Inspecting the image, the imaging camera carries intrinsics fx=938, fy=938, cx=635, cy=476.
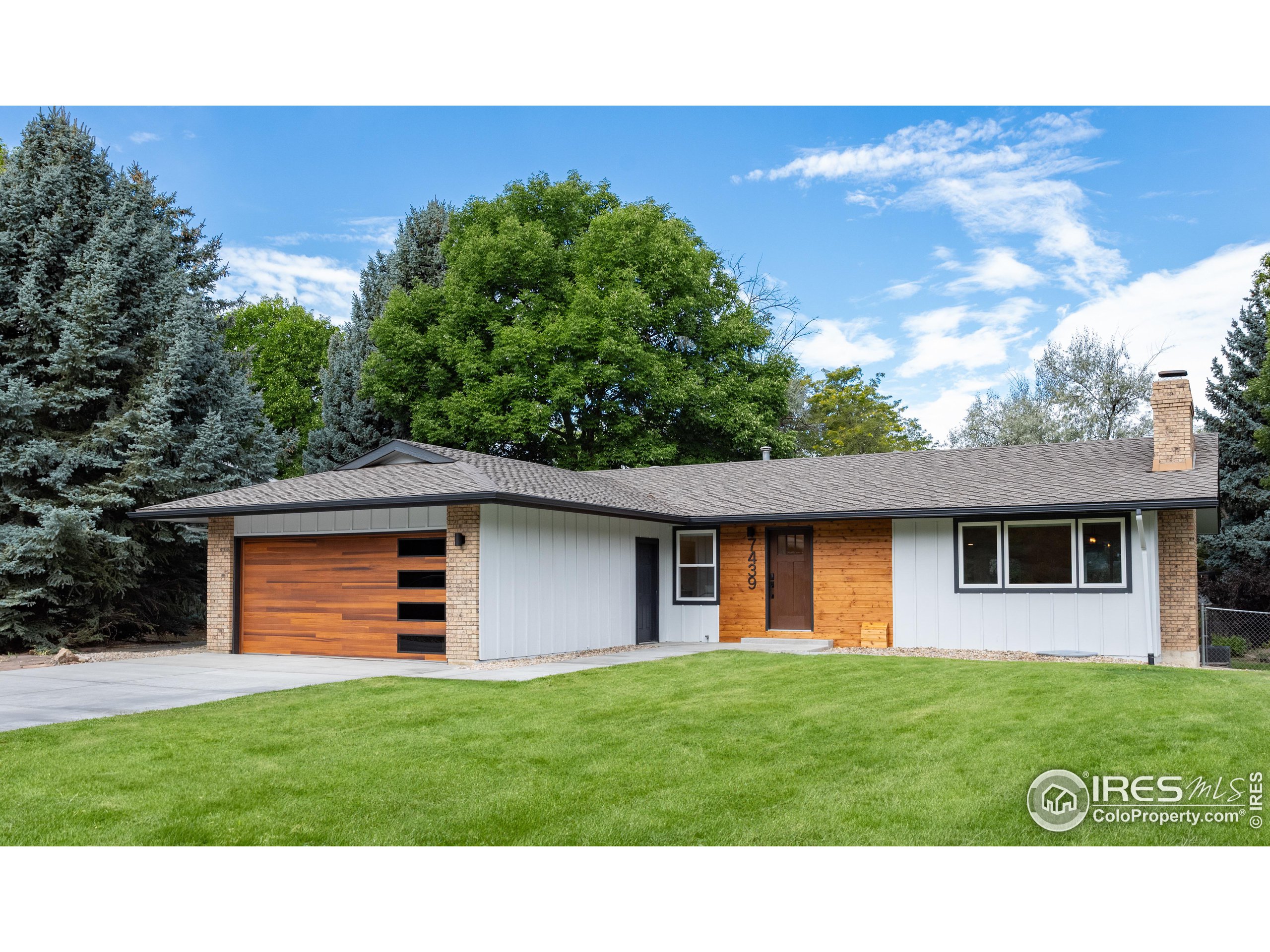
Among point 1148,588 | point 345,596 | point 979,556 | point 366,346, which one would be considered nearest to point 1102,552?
point 1148,588

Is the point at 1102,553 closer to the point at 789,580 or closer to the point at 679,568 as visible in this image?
the point at 789,580

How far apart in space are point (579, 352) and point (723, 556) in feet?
38.9

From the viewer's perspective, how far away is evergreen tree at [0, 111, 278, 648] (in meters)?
17.2

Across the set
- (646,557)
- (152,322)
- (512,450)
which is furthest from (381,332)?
(646,557)

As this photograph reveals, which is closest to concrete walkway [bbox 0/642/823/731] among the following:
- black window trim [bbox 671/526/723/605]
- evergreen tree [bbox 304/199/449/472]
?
black window trim [bbox 671/526/723/605]

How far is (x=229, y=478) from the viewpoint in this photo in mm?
19484

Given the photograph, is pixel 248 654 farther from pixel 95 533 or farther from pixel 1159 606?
pixel 1159 606

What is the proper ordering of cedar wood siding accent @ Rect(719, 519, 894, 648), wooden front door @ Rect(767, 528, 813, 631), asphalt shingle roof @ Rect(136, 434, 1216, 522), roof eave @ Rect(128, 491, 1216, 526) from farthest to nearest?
wooden front door @ Rect(767, 528, 813, 631) < cedar wood siding accent @ Rect(719, 519, 894, 648) < asphalt shingle roof @ Rect(136, 434, 1216, 522) < roof eave @ Rect(128, 491, 1216, 526)

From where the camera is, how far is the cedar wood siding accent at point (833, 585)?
52.2 ft

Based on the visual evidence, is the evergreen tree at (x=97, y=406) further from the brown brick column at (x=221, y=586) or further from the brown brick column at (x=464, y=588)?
the brown brick column at (x=464, y=588)

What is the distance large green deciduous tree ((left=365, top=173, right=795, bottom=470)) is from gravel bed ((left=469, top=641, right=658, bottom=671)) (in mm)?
11904

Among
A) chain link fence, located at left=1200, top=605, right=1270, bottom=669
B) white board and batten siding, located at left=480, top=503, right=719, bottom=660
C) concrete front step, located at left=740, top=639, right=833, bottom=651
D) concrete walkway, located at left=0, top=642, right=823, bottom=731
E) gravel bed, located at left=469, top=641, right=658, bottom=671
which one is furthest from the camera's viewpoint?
chain link fence, located at left=1200, top=605, right=1270, bottom=669

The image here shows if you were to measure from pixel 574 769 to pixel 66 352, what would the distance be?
16265 mm

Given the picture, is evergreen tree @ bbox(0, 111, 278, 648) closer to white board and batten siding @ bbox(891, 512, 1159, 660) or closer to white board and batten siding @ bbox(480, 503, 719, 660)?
white board and batten siding @ bbox(480, 503, 719, 660)
